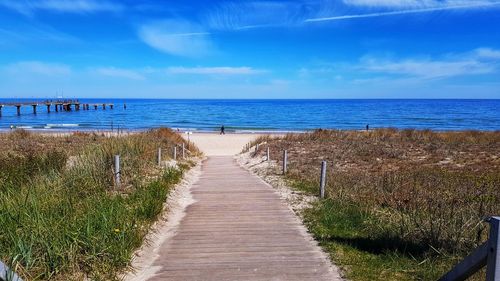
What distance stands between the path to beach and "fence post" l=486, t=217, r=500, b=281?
228cm

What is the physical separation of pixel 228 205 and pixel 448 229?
182 inches

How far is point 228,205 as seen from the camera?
9086mm

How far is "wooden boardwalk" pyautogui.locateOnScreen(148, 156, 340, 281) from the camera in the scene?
525 centimetres

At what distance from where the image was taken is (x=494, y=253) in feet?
9.89

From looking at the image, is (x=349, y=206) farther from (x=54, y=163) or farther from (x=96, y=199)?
(x=54, y=163)

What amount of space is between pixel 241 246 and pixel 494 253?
12.8ft

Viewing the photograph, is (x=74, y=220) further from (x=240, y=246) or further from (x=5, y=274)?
(x=5, y=274)

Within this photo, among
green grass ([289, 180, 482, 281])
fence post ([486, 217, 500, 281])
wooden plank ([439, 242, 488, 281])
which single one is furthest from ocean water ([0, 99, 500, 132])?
fence post ([486, 217, 500, 281])

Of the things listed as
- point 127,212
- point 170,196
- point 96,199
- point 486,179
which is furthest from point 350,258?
point 486,179

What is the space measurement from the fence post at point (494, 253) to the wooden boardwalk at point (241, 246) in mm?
2295

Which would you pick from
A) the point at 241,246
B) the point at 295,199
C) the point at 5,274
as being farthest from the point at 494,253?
the point at 295,199

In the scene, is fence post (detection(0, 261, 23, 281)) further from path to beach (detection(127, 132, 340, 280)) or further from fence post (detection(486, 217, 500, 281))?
fence post (detection(486, 217, 500, 281))

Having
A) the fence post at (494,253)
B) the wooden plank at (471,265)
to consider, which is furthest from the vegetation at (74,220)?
the fence post at (494,253)

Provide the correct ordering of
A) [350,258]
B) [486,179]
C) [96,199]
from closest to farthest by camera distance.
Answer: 1. [350,258]
2. [96,199]
3. [486,179]
